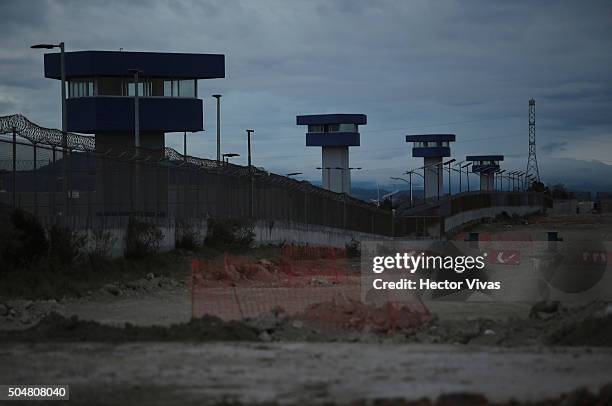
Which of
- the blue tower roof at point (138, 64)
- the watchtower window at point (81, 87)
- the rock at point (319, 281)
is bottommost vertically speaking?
the rock at point (319, 281)

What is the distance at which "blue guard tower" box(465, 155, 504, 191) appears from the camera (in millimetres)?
181875

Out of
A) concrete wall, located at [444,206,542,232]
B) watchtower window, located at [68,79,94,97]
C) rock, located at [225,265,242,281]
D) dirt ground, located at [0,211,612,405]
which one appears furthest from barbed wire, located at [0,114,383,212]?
concrete wall, located at [444,206,542,232]

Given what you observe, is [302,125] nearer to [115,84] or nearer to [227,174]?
[115,84]

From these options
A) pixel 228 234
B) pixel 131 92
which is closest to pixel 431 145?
pixel 131 92

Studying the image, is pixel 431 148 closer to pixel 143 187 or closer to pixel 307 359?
pixel 143 187

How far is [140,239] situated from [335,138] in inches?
3263

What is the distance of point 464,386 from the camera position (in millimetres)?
12250

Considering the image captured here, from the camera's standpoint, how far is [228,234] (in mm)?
41500

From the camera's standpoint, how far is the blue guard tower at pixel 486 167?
182 meters

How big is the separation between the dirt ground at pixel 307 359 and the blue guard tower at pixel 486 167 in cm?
16214

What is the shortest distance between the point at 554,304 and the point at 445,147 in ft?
456

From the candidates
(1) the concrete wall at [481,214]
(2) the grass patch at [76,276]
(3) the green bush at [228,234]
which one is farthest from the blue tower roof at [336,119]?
(2) the grass patch at [76,276]

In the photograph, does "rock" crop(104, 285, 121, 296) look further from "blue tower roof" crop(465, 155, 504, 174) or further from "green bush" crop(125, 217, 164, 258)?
"blue tower roof" crop(465, 155, 504, 174)

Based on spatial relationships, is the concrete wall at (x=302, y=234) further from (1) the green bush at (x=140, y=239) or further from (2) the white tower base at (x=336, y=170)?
(2) the white tower base at (x=336, y=170)
